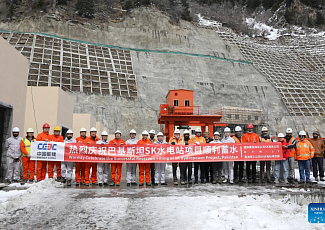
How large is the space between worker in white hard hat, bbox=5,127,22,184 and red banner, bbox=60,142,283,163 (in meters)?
1.46

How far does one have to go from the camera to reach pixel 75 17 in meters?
47.9

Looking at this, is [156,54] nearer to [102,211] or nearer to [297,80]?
[297,80]

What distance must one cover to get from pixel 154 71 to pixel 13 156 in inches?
1274

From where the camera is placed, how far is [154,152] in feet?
29.3

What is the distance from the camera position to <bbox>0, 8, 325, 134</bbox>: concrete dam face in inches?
1273

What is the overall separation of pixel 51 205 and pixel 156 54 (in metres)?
38.7

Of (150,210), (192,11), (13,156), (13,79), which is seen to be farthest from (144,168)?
(192,11)

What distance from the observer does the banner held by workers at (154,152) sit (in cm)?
865

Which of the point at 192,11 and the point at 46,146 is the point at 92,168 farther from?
the point at 192,11

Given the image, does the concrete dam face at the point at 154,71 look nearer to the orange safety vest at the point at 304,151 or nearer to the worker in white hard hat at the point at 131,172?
the worker in white hard hat at the point at 131,172

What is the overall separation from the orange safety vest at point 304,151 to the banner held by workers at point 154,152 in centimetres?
56

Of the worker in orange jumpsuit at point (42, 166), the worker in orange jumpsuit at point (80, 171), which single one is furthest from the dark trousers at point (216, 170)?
the worker in orange jumpsuit at point (42, 166)

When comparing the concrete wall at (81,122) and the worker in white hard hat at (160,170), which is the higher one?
the concrete wall at (81,122)

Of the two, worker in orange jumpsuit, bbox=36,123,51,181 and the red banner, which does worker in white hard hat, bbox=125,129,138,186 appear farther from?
worker in orange jumpsuit, bbox=36,123,51,181
